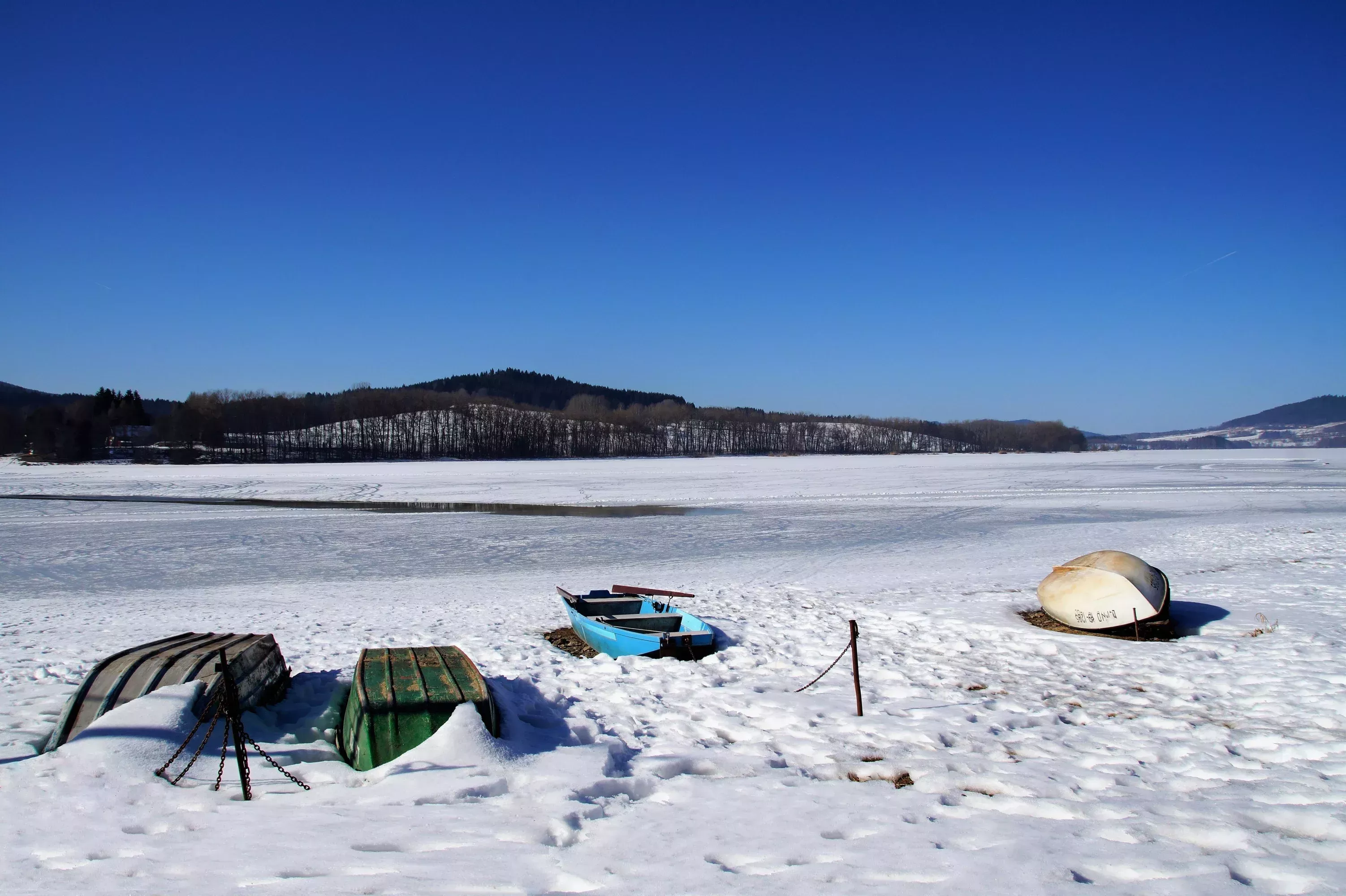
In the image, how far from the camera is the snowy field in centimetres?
385

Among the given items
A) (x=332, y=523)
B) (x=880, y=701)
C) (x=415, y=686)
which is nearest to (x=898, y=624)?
(x=880, y=701)

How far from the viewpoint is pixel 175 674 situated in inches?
235

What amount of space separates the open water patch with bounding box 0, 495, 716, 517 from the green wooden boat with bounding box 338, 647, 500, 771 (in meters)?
21.9

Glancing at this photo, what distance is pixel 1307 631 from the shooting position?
9.52m

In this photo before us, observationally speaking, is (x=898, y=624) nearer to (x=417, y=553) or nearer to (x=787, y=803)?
(x=787, y=803)

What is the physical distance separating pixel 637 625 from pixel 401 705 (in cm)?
521

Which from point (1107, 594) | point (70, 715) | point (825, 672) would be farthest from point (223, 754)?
point (1107, 594)

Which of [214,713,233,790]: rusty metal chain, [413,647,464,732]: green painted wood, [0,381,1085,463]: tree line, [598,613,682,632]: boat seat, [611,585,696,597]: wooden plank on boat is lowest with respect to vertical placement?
[598,613,682,632]: boat seat

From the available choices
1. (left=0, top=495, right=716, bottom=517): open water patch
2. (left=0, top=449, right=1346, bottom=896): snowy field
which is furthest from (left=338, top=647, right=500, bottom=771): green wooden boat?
(left=0, top=495, right=716, bottom=517): open water patch

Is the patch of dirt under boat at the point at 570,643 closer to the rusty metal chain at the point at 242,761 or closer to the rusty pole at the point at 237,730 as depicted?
the rusty pole at the point at 237,730

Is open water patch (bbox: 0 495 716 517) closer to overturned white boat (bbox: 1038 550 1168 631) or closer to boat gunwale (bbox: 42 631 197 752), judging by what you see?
overturned white boat (bbox: 1038 550 1168 631)

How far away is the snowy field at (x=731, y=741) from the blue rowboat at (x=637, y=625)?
1.11 ft

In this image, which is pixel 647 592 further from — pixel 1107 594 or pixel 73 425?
pixel 73 425

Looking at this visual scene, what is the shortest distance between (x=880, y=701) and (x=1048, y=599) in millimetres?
4869
